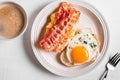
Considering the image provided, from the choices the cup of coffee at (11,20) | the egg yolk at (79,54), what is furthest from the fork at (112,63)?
the cup of coffee at (11,20)

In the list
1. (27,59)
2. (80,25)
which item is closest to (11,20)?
(27,59)

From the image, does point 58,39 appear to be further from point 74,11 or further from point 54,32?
point 74,11

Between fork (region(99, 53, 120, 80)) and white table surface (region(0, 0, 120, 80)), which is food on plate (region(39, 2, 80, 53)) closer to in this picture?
white table surface (region(0, 0, 120, 80))

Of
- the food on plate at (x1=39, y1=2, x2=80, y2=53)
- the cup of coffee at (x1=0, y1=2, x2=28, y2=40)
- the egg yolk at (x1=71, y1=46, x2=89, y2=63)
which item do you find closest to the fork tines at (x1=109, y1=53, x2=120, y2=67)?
the egg yolk at (x1=71, y1=46, x2=89, y2=63)

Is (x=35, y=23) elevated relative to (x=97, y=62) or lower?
elevated

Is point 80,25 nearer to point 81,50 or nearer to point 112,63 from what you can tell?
point 81,50

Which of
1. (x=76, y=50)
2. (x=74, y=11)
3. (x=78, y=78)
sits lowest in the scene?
(x=78, y=78)

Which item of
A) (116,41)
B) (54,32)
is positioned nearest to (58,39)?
(54,32)

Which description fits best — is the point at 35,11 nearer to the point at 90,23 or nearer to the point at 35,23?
the point at 35,23
